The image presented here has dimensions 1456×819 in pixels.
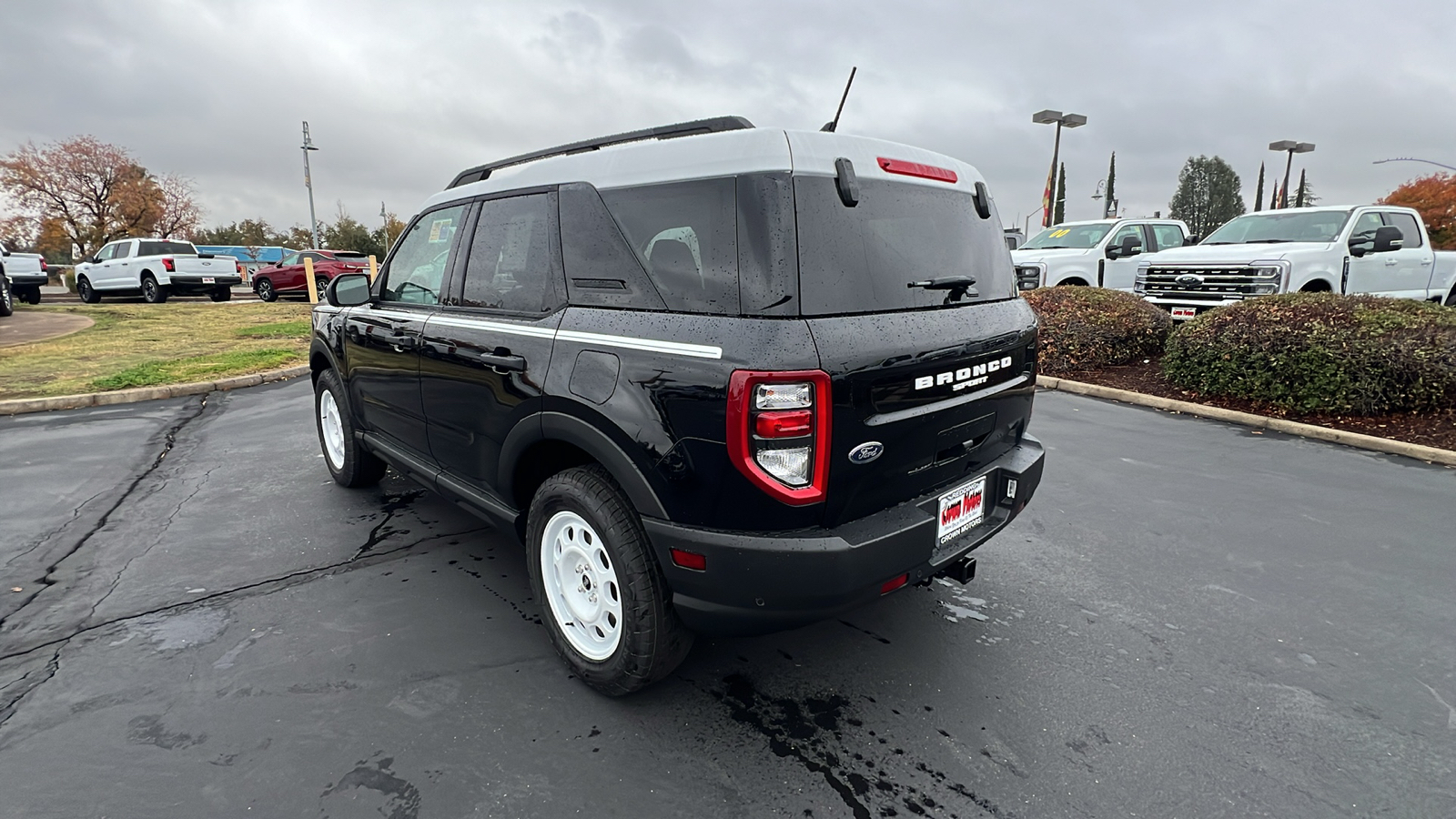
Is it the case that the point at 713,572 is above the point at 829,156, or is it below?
below

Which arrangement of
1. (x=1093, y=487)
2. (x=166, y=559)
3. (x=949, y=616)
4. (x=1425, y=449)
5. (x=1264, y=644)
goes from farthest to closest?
(x=1425, y=449) → (x=1093, y=487) → (x=166, y=559) → (x=949, y=616) → (x=1264, y=644)

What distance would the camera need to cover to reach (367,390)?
411 cm

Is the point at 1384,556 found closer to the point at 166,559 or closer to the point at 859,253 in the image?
the point at 859,253

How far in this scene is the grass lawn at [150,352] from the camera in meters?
8.28

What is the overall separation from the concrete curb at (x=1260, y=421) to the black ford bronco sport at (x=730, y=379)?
475 centimetres

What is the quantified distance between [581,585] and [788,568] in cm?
98

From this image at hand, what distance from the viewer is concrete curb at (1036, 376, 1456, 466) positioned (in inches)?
223

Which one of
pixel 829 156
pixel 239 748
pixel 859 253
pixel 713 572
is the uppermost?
pixel 829 156

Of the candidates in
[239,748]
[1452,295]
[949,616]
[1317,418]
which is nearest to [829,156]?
[949,616]

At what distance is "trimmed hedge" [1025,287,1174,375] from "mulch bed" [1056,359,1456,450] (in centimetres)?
64

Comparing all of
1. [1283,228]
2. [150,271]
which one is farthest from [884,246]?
[150,271]

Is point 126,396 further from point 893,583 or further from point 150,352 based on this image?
point 893,583

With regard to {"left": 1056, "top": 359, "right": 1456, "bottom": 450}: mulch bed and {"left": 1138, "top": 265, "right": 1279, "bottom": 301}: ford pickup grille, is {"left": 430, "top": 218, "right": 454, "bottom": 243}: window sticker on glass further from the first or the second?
{"left": 1138, "top": 265, "right": 1279, "bottom": 301}: ford pickup grille

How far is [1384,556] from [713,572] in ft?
12.8
